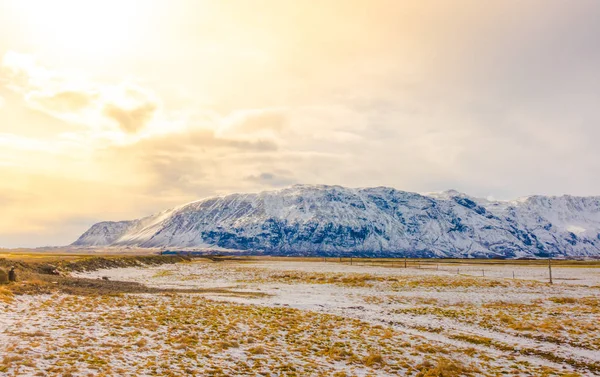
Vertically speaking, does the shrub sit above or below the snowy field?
above

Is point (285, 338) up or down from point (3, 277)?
down

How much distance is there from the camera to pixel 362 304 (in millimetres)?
36750

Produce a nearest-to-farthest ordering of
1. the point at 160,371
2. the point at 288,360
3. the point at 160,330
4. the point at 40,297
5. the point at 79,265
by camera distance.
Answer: the point at 160,371
the point at 288,360
the point at 160,330
the point at 40,297
the point at 79,265

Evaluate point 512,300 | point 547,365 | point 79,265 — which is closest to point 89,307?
point 547,365

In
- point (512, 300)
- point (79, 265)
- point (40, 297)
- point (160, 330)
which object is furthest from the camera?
point (79, 265)

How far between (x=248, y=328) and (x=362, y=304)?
53.4 feet

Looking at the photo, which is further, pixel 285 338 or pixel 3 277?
pixel 3 277

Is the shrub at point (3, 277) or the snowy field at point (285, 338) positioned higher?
the shrub at point (3, 277)

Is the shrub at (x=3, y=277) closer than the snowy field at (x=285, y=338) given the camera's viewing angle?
No

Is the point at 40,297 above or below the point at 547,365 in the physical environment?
above

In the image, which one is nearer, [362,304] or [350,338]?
[350,338]

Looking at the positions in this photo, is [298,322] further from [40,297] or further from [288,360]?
→ [40,297]

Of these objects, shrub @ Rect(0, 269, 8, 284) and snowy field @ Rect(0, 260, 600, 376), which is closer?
snowy field @ Rect(0, 260, 600, 376)

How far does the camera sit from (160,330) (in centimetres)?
2102
